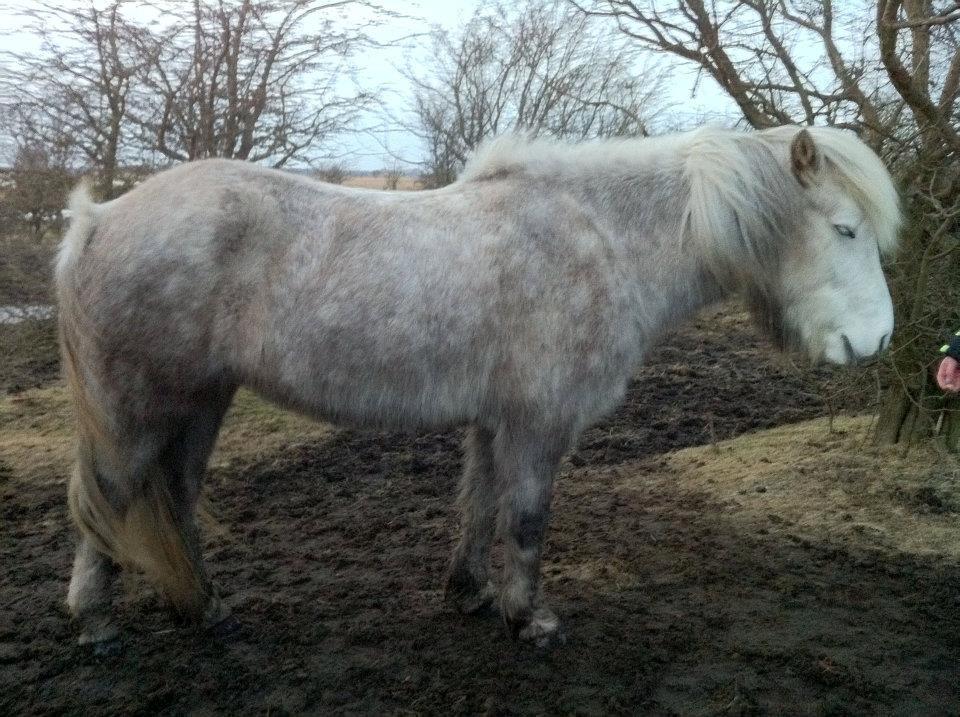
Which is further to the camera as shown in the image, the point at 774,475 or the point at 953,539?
the point at 774,475

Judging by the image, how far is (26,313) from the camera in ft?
22.4

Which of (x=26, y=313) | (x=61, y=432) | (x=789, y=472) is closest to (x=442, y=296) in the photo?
(x=789, y=472)

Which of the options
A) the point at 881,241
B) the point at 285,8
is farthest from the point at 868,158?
the point at 285,8

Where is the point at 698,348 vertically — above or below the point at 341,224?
below

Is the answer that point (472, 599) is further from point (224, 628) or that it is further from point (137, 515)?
point (137, 515)

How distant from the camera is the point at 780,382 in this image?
7.07 m

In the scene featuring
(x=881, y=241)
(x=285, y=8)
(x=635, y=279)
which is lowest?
(x=635, y=279)

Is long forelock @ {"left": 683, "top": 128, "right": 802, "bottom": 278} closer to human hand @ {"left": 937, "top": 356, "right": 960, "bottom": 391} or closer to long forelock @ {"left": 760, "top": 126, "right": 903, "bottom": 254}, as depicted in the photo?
long forelock @ {"left": 760, "top": 126, "right": 903, "bottom": 254}

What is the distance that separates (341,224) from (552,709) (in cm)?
192

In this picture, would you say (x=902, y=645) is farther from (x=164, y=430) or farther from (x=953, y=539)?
(x=164, y=430)

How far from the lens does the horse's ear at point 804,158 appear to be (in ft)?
9.79

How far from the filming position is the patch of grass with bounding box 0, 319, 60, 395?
6.95 m

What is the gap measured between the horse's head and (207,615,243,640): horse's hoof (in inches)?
104

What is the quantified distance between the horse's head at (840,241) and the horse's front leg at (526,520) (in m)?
1.14
